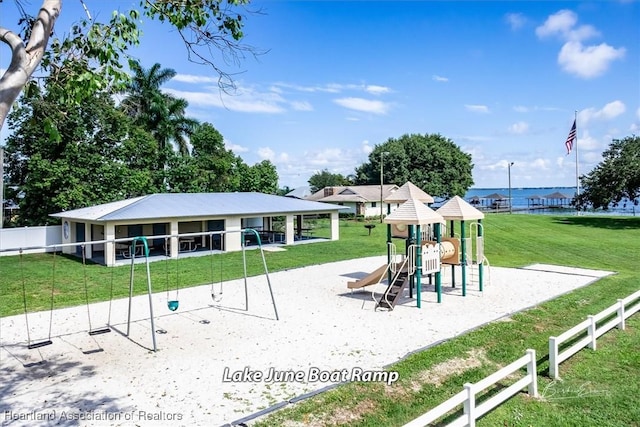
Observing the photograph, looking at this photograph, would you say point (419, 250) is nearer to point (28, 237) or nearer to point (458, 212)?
point (458, 212)

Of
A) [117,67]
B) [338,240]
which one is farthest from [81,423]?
[338,240]

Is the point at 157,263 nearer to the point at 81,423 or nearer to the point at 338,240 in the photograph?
the point at 338,240

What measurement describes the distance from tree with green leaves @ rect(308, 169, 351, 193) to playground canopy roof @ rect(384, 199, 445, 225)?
5898 centimetres

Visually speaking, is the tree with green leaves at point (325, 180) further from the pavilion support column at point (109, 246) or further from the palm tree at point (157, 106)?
the pavilion support column at point (109, 246)

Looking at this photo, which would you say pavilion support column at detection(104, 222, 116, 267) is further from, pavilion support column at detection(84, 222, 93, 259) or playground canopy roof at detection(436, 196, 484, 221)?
playground canopy roof at detection(436, 196, 484, 221)

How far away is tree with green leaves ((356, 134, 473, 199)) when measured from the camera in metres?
56.2

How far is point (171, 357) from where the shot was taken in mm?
7668

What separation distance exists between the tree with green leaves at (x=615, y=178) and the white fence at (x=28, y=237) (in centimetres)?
4074

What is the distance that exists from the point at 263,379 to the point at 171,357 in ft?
6.59

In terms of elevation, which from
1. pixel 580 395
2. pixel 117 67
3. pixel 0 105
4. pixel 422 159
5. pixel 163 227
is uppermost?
pixel 422 159

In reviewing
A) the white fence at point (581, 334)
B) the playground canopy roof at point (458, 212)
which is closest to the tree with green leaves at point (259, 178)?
the playground canopy roof at point (458, 212)

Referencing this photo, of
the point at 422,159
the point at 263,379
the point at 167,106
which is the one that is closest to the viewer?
the point at 263,379

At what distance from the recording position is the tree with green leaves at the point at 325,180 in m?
71.2

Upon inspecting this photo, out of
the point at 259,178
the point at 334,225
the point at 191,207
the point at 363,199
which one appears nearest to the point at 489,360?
the point at 191,207
